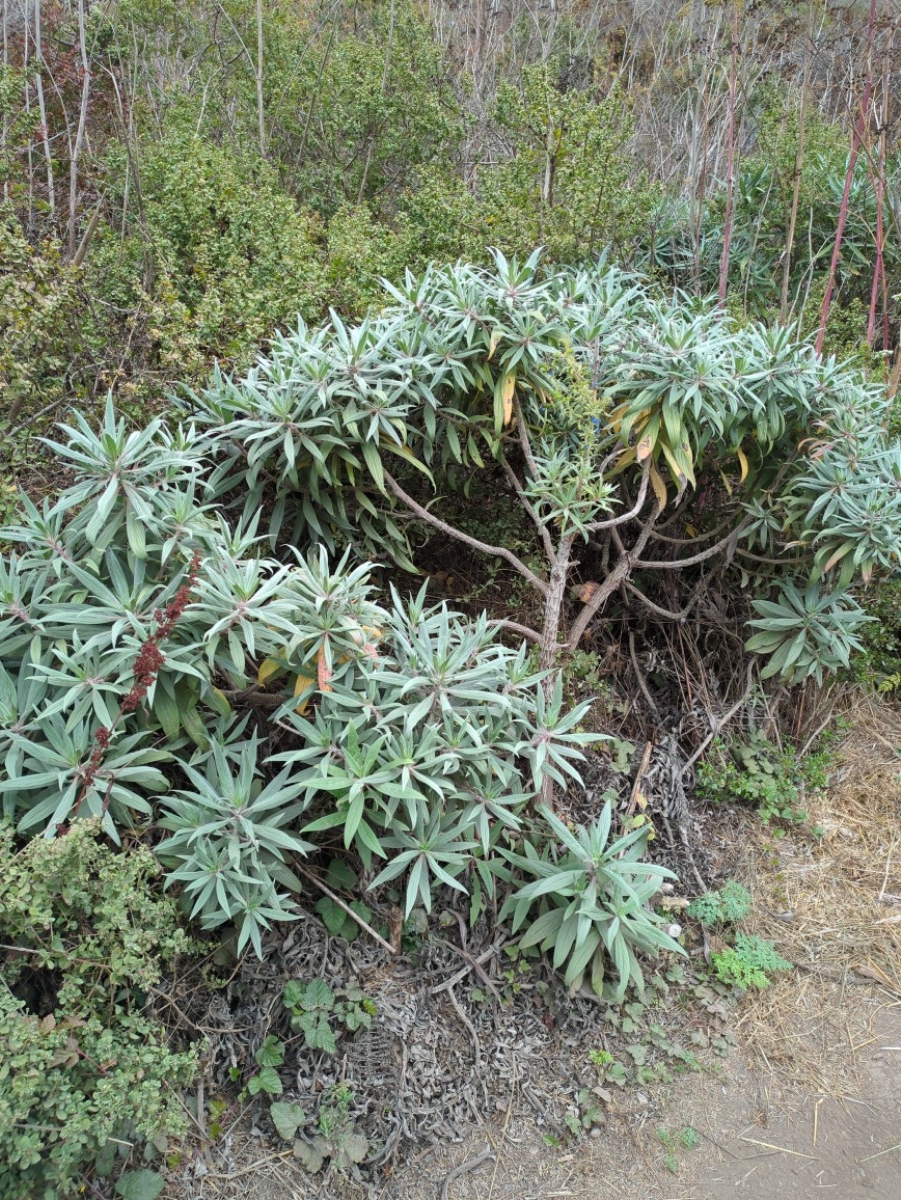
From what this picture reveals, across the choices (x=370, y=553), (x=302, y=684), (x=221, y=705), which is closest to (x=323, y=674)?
(x=302, y=684)

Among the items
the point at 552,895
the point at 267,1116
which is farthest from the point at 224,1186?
the point at 552,895

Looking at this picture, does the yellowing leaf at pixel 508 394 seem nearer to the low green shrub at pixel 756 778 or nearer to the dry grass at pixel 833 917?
the low green shrub at pixel 756 778

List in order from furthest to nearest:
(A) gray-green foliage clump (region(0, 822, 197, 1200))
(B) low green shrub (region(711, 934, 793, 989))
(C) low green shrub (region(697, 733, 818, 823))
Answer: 1. (C) low green shrub (region(697, 733, 818, 823))
2. (B) low green shrub (region(711, 934, 793, 989))
3. (A) gray-green foliage clump (region(0, 822, 197, 1200))

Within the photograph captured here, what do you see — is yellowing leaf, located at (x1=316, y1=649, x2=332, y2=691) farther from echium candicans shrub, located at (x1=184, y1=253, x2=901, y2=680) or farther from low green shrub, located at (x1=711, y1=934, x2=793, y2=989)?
low green shrub, located at (x1=711, y1=934, x2=793, y2=989)

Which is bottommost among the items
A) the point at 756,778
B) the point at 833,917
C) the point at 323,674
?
the point at 833,917

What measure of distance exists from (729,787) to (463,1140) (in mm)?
1482

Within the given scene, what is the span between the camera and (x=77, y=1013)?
1.89m

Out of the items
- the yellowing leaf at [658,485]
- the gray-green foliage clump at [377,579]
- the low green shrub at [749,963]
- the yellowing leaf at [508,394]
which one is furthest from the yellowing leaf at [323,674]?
the low green shrub at [749,963]

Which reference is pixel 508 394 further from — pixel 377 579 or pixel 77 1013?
pixel 77 1013

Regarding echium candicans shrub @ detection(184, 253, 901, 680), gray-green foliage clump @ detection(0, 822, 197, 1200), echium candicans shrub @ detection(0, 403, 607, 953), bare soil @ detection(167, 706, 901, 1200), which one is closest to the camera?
gray-green foliage clump @ detection(0, 822, 197, 1200)

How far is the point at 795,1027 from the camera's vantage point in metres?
2.55

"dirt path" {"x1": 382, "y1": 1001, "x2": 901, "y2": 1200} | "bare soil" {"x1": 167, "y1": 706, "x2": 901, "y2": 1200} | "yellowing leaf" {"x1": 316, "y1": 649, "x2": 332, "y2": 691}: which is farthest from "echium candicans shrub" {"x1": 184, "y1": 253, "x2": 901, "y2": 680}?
"dirt path" {"x1": 382, "y1": 1001, "x2": 901, "y2": 1200}

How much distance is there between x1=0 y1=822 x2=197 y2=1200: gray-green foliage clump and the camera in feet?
5.63

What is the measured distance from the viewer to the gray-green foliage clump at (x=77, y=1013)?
1716 millimetres
